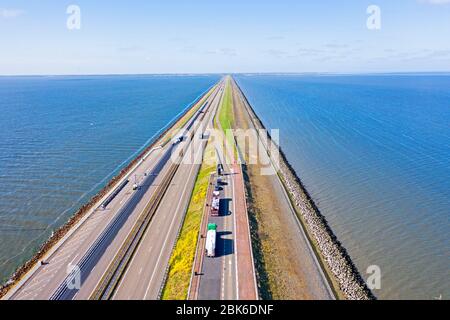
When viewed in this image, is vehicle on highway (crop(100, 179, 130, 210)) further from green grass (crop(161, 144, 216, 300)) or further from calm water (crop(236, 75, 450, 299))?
calm water (crop(236, 75, 450, 299))

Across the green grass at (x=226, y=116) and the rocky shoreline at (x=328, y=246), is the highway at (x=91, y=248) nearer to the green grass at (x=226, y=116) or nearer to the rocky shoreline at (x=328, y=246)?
the rocky shoreline at (x=328, y=246)

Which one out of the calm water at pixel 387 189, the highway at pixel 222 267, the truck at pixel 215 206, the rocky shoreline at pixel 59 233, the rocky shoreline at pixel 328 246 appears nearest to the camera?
the highway at pixel 222 267

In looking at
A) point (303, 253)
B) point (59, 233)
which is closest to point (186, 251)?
point (303, 253)

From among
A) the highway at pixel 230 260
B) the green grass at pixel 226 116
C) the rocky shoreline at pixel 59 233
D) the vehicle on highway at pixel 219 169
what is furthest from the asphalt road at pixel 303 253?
the green grass at pixel 226 116

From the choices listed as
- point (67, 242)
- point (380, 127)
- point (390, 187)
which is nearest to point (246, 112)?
point (380, 127)

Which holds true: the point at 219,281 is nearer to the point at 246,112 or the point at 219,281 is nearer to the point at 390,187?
the point at 390,187

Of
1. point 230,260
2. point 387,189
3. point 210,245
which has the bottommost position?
point 230,260

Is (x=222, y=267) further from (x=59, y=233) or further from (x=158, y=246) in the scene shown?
(x=59, y=233)
